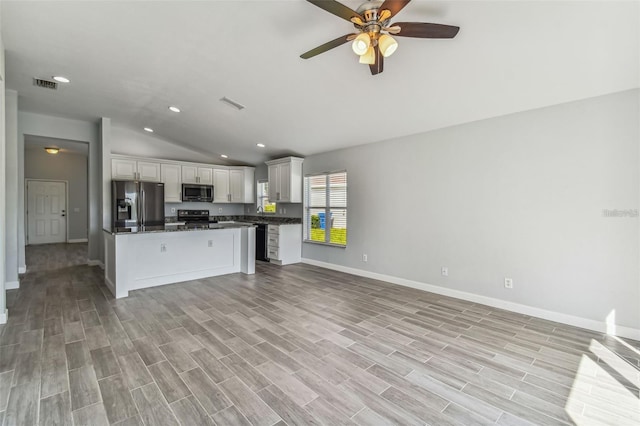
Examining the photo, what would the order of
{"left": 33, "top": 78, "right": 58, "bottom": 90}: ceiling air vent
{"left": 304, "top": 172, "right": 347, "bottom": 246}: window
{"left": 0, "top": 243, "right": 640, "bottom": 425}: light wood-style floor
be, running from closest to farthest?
1. {"left": 0, "top": 243, "right": 640, "bottom": 425}: light wood-style floor
2. {"left": 33, "top": 78, "right": 58, "bottom": 90}: ceiling air vent
3. {"left": 304, "top": 172, "right": 347, "bottom": 246}: window

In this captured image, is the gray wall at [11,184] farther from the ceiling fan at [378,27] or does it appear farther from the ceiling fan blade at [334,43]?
the ceiling fan at [378,27]

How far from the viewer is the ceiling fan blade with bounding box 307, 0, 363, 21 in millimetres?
1730

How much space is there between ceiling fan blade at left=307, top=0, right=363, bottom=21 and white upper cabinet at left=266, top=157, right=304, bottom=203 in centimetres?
466

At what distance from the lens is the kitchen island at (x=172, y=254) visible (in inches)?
164

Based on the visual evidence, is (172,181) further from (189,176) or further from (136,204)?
(136,204)

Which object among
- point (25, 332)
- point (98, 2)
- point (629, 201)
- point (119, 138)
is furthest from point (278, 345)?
point (119, 138)

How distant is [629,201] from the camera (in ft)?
9.48

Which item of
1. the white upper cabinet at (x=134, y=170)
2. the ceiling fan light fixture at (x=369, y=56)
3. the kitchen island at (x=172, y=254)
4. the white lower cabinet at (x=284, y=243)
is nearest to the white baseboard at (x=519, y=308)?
the white lower cabinet at (x=284, y=243)

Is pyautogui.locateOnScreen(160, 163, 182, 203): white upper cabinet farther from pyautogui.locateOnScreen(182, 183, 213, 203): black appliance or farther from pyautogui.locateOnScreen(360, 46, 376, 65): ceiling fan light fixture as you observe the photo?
pyautogui.locateOnScreen(360, 46, 376, 65): ceiling fan light fixture

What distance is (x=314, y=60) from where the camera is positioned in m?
3.06

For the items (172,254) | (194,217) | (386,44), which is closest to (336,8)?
(386,44)

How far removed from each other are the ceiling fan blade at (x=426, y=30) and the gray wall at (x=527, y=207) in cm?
220

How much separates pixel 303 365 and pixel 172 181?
6204 millimetres

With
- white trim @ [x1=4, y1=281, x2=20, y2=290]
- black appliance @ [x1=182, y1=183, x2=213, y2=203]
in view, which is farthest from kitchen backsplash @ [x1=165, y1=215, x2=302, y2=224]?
white trim @ [x1=4, y1=281, x2=20, y2=290]
